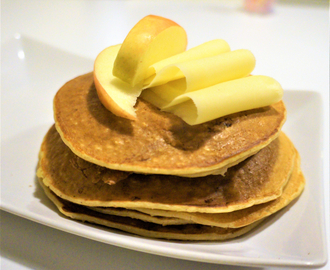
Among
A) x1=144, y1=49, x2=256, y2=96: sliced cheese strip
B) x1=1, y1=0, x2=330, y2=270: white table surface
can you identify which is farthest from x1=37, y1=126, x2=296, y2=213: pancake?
x1=1, y1=0, x2=330, y2=270: white table surface

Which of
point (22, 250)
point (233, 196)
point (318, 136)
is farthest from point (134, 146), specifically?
point (318, 136)

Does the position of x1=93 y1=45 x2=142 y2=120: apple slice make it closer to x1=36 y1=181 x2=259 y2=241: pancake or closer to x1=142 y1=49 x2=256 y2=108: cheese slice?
x1=142 y1=49 x2=256 y2=108: cheese slice

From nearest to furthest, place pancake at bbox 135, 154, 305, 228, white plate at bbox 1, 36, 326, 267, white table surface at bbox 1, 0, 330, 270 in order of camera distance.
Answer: white plate at bbox 1, 36, 326, 267, pancake at bbox 135, 154, 305, 228, white table surface at bbox 1, 0, 330, 270

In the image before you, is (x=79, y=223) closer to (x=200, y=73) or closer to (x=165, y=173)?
(x=165, y=173)

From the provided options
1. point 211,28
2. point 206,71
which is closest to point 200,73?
point 206,71

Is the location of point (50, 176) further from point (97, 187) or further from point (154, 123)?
point (154, 123)

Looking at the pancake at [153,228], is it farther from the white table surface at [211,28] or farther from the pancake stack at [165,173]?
the white table surface at [211,28]
